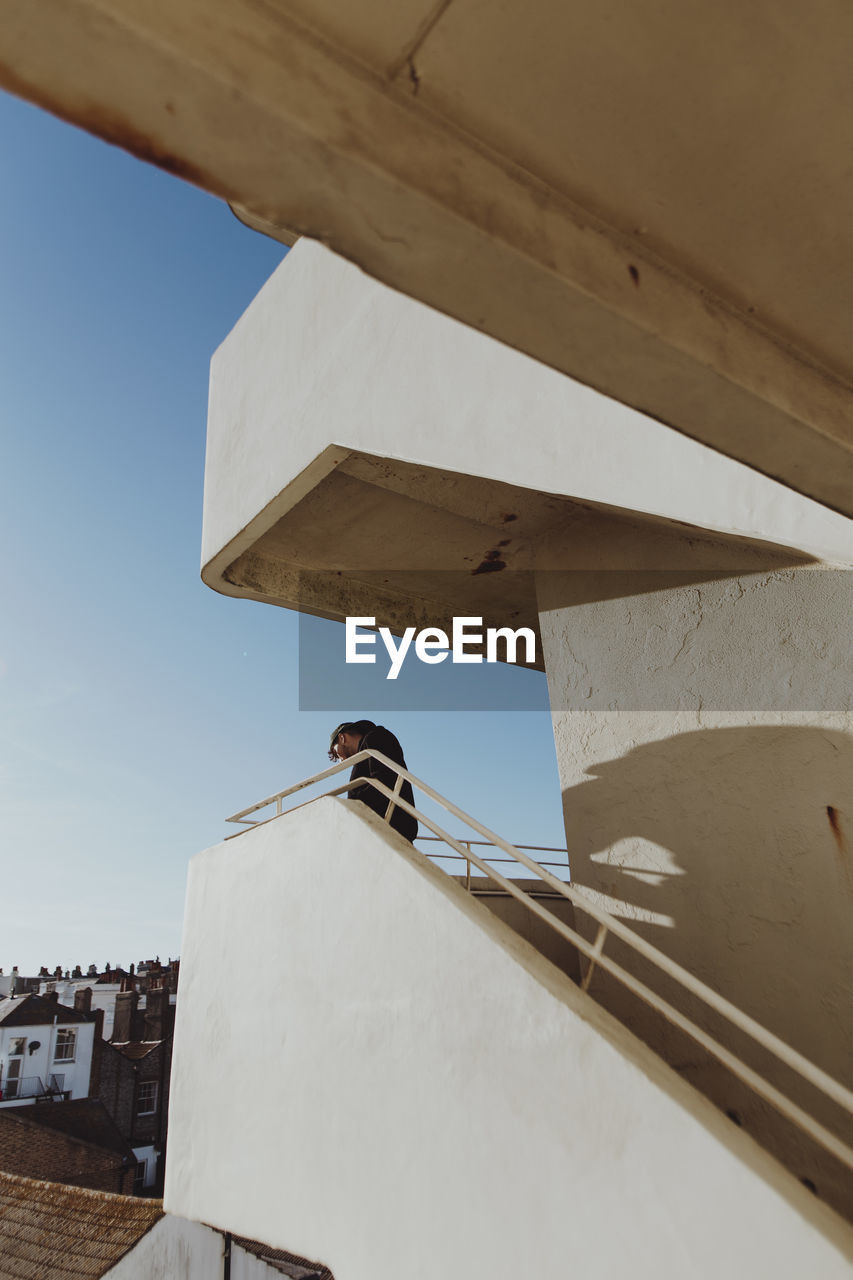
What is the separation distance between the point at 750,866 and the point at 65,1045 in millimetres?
34288

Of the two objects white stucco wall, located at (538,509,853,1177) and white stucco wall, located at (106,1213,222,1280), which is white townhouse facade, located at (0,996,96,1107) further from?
white stucco wall, located at (538,509,853,1177)

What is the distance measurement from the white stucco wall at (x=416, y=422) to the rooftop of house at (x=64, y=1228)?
6653 mm

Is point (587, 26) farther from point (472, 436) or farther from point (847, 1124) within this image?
Result: point (847, 1124)

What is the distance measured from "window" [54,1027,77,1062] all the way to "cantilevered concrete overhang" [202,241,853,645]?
30600 millimetres

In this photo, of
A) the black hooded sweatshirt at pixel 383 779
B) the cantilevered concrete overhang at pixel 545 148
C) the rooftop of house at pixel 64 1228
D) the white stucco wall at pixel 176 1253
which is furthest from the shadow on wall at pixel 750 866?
the rooftop of house at pixel 64 1228

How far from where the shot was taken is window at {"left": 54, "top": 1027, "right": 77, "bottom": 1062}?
30.3 meters

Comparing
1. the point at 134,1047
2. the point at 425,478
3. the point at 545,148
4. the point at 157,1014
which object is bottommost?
the point at 134,1047

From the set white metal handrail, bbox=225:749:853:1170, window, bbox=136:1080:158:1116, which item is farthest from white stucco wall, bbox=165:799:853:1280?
window, bbox=136:1080:158:1116

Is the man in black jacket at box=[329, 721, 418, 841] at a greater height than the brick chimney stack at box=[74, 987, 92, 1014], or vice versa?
the man in black jacket at box=[329, 721, 418, 841]

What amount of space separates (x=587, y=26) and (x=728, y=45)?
32cm

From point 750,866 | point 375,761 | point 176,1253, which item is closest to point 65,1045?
point 176,1253

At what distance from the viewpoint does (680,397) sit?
2141mm

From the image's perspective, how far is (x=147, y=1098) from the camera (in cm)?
3062
